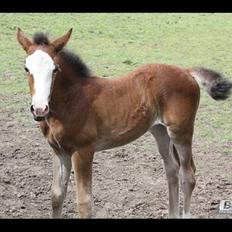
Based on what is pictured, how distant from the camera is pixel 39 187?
609 cm

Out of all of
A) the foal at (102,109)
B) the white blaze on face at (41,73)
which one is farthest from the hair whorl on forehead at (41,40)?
the white blaze on face at (41,73)

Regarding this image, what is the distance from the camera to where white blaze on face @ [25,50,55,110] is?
4387 millimetres

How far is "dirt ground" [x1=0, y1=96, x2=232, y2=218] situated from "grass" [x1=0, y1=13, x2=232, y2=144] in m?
0.85

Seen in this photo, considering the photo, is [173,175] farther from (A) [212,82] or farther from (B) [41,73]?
(B) [41,73]

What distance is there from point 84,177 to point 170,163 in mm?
1117

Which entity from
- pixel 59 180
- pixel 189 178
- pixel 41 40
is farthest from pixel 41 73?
pixel 189 178

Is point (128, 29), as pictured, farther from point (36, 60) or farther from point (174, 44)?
point (36, 60)

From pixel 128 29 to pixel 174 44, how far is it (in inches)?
70.1

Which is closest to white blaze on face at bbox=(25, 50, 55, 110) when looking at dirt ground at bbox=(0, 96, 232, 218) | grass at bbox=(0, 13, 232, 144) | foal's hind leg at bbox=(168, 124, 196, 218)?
foal's hind leg at bbox=(168, 124, 196, 218)

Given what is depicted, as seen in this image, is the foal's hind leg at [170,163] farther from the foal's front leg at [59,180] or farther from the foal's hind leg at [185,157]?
the foal's front leg at [59,180]

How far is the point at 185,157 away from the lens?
5.38m

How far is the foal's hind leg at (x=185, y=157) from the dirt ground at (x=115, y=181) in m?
0.27

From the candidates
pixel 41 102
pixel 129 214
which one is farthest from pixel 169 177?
pixel 41 102

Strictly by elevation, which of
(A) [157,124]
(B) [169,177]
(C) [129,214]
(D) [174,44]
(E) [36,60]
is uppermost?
(D) [174,44]
